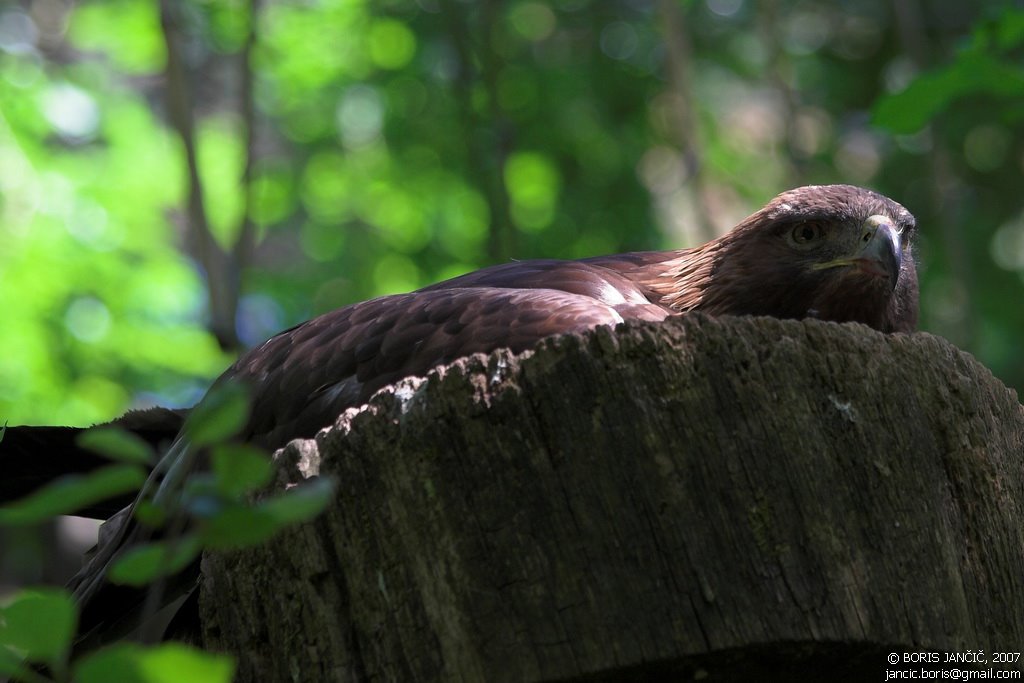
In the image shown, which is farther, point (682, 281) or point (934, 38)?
point (934, 38)

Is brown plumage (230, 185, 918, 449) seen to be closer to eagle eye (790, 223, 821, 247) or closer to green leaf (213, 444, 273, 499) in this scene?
eagle eye (790, 223, 821, 247)

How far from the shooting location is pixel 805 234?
421cm

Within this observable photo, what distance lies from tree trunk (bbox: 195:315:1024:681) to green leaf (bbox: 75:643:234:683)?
116cm

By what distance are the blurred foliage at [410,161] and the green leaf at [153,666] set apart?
6.79 m

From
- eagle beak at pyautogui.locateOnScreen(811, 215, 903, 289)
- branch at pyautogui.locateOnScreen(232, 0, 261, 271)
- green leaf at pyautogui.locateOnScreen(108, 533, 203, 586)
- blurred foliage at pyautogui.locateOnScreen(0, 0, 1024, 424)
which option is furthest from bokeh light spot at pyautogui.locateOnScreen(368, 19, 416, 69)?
green leaf at pyautogui.locateOnScreen(108, 533, 203, 586)

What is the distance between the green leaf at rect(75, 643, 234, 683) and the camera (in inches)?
45.1

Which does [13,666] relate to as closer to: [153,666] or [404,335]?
[153,666]

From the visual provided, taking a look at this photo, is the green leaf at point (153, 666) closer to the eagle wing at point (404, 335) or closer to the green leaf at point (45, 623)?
the green leaf at point (45, 623)

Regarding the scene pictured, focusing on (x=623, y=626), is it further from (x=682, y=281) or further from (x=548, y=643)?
(x=682, y=281)

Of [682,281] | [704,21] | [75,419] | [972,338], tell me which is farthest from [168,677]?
[704,21]

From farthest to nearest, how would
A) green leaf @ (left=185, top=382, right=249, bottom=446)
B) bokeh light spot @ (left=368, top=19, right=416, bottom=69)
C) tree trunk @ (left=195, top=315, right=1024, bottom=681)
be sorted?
bokeh light spot @ (left=368, top=19, right=416, bottom=69), tree trunk @ (left=195, top=315, right=1024, bottom=681), green leaf @ (left=185, top=382, right=249, bottom=446)

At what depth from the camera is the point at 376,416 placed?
2.49 meters

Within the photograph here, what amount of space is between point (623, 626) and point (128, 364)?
25.2 ft

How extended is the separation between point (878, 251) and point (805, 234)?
0.94 feet
